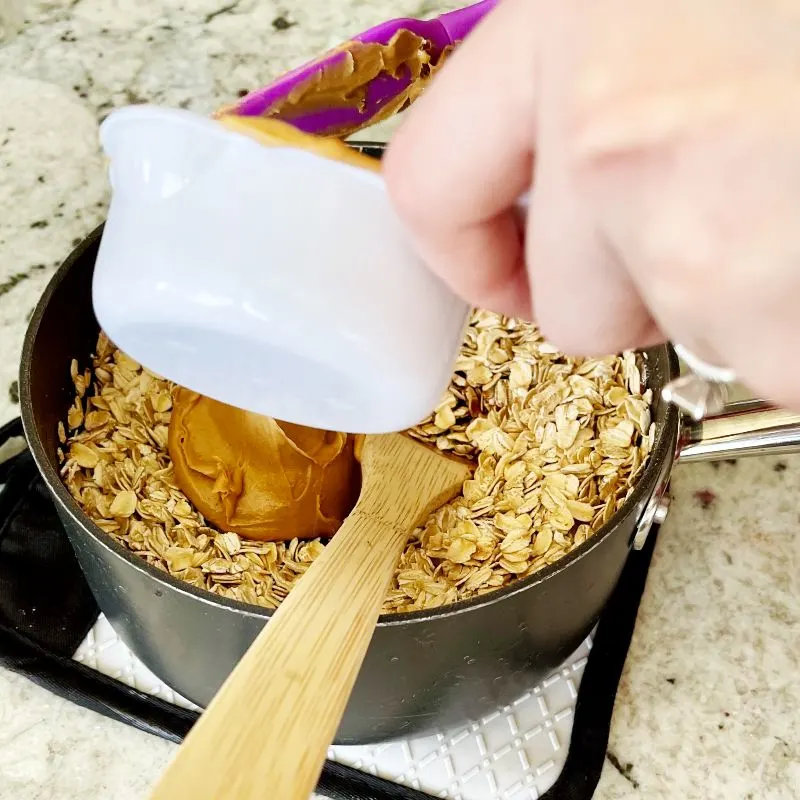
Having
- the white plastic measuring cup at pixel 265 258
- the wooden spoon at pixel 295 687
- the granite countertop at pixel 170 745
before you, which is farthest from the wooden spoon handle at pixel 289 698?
the granite countertop at pixel 170 745

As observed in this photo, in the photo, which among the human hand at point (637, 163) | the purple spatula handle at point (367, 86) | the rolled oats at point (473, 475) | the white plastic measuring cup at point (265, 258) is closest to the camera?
the human hand at point (637, 163)

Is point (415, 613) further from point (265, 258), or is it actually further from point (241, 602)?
point (265, 258)

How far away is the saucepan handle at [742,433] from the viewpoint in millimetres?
487

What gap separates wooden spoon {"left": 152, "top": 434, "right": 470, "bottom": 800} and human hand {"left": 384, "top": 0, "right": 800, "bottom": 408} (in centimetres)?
18

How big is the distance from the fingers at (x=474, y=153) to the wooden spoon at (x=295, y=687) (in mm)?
177

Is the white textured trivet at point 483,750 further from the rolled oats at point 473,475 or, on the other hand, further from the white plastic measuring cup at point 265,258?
the white plastic measuring cup at point 265,258

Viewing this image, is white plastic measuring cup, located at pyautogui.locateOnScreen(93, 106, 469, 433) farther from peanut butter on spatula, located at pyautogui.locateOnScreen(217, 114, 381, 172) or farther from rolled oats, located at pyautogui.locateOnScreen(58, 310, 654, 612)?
rolled oats, located at pyautogui.locateOnScreen(58, 310, 654, 612)

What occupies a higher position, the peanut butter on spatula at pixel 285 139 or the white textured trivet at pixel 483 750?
the peanut butter on spatula at pixel 285 139

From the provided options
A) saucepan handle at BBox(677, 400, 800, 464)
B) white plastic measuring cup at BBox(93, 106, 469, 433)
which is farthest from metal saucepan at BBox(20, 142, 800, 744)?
white plastic measuring cup at BBox(93, 106, 469, 433)

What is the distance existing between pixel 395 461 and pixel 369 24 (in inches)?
23.6

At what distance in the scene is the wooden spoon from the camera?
30 centimetres

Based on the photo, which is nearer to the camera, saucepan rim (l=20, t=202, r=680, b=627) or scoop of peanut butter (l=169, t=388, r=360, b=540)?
saucepan rim (l=20, t=202, r=680, b=627)

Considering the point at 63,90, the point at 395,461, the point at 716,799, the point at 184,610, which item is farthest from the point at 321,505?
the point at 63,90

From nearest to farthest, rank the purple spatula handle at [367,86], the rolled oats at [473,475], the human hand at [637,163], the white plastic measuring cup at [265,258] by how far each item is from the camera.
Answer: the human hand at [637,163] < the white plastic measuring cup at [265,258] < the purple spatula handle at [367,86] < the rolled oats at [473,475]
